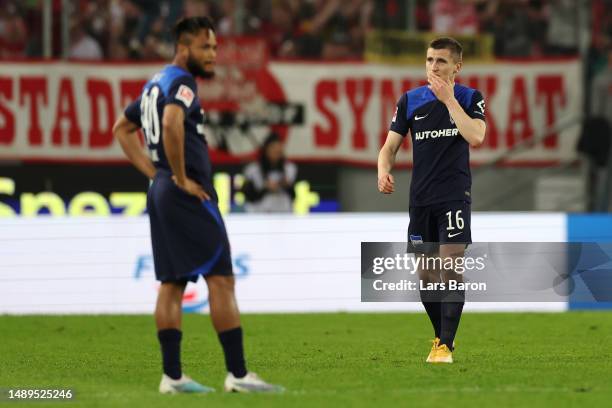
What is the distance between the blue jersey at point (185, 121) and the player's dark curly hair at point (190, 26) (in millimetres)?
180

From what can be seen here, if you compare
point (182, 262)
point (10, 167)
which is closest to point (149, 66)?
point (10, 167)

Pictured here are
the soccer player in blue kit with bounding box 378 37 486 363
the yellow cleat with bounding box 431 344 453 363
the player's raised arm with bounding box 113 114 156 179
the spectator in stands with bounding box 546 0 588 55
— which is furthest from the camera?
the spectator in stands with bounding box 546 0 588 55

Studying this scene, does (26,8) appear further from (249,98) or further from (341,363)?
(341,363)

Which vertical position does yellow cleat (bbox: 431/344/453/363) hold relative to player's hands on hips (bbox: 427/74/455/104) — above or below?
below

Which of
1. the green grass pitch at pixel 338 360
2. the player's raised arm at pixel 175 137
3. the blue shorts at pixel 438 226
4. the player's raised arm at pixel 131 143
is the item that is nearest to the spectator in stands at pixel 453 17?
the green grass pitch at pixel 338 360

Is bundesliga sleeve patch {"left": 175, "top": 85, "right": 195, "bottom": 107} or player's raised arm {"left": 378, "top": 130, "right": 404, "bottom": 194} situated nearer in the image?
bundesliga sleeve patch {"left": 175, "top": 85, "right": 195, "bottom": 107}

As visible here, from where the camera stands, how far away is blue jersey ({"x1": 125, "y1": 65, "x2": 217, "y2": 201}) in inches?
320

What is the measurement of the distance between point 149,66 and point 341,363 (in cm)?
1041

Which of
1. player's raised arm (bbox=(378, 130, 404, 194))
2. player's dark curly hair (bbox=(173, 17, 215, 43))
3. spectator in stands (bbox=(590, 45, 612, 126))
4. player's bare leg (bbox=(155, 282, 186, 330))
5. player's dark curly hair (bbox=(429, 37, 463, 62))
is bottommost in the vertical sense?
spectator in stands (bbox=(590, 45, 612, 126))

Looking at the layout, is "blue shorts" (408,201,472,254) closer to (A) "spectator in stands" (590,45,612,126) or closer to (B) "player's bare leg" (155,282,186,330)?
(B) "player's bare leg" (155,282,186,330)

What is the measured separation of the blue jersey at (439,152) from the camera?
33.2 ft

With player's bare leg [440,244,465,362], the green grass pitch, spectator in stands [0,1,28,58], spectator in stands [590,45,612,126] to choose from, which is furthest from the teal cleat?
spectator in stands [590,45,612,126]

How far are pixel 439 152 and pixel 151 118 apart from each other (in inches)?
103

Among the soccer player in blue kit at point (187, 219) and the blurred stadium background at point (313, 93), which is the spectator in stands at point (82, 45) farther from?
the soccer player in blue kit at point (187, 219)
